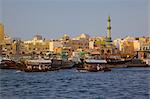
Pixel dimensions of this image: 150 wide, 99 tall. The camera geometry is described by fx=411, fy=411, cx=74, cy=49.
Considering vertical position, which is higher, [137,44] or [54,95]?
[137,44]

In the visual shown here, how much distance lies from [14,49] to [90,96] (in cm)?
1489

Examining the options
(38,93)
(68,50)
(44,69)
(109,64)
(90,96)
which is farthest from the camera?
(68,50)

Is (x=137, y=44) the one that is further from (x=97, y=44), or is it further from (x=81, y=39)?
(x=81, y=39)

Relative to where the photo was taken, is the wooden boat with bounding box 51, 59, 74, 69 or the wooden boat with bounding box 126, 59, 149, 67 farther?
the wooden boat with bounding box 126, 59, 149, 67

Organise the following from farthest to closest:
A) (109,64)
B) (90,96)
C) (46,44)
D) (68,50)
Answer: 1. (46,44)
2. (68,50)
3. (109,64)
4. (90,96)

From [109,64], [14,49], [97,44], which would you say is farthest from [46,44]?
[109,64]

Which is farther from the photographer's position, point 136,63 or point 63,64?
point 136,63

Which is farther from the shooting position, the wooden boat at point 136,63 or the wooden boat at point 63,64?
the wooden boat at point 136,63

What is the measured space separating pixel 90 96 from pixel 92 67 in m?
6.28

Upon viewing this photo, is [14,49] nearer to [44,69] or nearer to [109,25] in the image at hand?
[109,25]

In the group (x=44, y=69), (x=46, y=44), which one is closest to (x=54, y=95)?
(x=44, y=69)

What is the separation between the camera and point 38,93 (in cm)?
495

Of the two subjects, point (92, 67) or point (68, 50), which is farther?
point (68, 50)

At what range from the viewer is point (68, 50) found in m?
20.8
